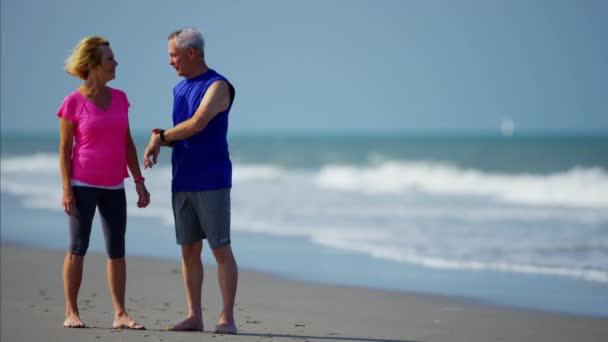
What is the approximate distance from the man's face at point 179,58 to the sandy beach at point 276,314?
1474 mm

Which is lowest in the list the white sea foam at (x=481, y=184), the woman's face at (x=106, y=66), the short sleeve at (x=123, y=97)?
the short sleeve at (x=123, y=97)

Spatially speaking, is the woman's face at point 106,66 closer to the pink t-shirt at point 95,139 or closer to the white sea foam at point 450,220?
the pink t-shirt at point 95,139

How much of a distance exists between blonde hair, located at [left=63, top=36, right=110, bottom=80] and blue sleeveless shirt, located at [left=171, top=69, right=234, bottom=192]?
0.52 m

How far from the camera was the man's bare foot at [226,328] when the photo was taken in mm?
Answer: 4723

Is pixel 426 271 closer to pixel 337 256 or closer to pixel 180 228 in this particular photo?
pixel 337 256

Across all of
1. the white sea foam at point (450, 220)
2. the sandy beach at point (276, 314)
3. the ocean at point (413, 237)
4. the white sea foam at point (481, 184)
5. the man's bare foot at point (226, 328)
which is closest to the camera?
the man's bare foot at point (226, 328)

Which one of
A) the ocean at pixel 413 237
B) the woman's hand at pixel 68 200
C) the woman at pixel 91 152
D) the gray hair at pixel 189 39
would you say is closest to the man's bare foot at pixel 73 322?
the woman at pixel 91 152

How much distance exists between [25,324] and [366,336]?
1994 mm

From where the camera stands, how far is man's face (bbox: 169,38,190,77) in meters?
4.67

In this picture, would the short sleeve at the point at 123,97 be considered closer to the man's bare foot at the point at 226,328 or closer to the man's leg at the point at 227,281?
the man's leg at the point at 227,281

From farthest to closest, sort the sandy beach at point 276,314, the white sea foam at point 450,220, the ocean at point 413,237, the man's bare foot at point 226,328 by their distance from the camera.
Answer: the white sea foam at point 450,220 → the ocean at point 413,237 → the sandy beach at point 276,314 → the man's bare foot at point 226,328

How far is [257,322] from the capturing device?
527cm

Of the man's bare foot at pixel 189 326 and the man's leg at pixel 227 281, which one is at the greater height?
the man's leg at pixel 227 281

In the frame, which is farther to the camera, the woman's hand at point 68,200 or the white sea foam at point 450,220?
the white sea foam at point 450,220
